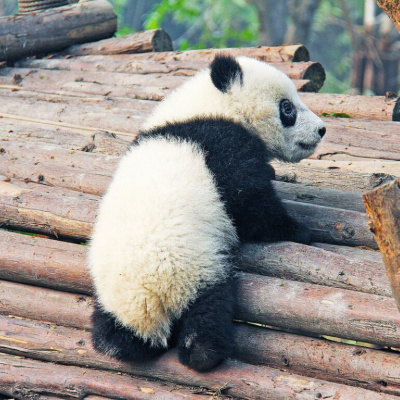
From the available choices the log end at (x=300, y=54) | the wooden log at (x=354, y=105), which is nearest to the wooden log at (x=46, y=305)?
the wooden log at (x=354, y=105)

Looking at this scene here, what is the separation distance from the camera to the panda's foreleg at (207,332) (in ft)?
8.76

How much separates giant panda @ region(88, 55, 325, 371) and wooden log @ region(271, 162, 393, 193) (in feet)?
2.06

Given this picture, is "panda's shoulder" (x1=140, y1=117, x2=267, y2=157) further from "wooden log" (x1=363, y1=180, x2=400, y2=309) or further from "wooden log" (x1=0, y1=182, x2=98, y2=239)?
"wooden log" (x1=363, y1=180, x2=400, y2=309)

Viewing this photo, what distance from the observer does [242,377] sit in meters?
2.67

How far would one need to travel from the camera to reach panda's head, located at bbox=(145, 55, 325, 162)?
3.54 metres

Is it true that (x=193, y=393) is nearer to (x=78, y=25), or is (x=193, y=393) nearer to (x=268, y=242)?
(x=268, y=242)

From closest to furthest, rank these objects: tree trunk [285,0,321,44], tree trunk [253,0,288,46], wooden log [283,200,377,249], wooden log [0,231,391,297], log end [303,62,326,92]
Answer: wooden log [0,231,391,297] < wooden log [283,200,377,249] < log end [303,62,326,92] < tree trunk [285,0,321,44] < tree trunk [253,0,288,46]

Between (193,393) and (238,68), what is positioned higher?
(238,68)

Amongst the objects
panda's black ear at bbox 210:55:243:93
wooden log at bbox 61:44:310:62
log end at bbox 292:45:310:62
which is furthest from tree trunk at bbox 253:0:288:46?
panda's black ear at bbox 210:55:243:93

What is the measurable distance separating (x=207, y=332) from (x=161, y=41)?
4711 mm

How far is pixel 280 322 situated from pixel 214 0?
1657 cm

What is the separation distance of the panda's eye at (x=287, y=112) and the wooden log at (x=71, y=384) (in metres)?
1.76

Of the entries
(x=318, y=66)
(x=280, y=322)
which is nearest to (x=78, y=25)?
(x=318, y=66)

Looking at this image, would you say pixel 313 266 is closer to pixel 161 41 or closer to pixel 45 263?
pixel 45 263
